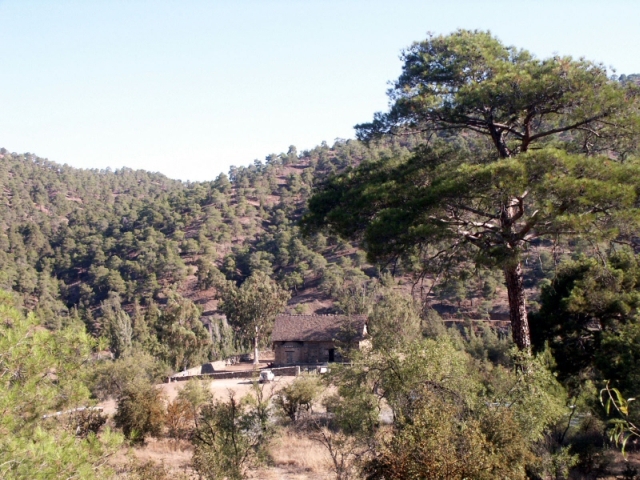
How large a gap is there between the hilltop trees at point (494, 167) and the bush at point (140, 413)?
680 centimetres

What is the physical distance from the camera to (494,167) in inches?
354

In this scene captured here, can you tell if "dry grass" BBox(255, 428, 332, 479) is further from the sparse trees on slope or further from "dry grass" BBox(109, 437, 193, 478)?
the sparse trees on slope

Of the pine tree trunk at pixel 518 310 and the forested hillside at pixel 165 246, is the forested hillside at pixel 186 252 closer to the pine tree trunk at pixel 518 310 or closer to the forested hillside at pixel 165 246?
the forested hillside at pixel 165 246

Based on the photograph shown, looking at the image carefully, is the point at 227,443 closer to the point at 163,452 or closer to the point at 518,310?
the point at 163,452

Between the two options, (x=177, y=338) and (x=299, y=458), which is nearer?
(x=299, y=458)

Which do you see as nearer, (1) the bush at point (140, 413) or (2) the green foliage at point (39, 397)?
(2) the green foliage at point (39, 397)

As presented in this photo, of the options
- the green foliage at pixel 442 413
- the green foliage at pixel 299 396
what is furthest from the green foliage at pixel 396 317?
the green foliage at pixel 442 413

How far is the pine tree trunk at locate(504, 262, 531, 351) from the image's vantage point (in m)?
10.3

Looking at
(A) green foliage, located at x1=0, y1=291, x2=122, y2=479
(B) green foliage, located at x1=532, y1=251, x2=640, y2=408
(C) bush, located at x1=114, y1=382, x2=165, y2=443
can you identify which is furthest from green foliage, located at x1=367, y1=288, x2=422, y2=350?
(A) green foliage, located at x1=0, y1=291, x2=122, y2=479

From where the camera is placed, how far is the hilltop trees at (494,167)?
916 centimetres

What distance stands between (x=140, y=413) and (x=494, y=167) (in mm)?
10678

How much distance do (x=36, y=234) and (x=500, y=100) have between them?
87095 millimetres

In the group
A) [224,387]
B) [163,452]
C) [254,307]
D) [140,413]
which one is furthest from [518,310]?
[254,307]

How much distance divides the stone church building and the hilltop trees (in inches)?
1044
